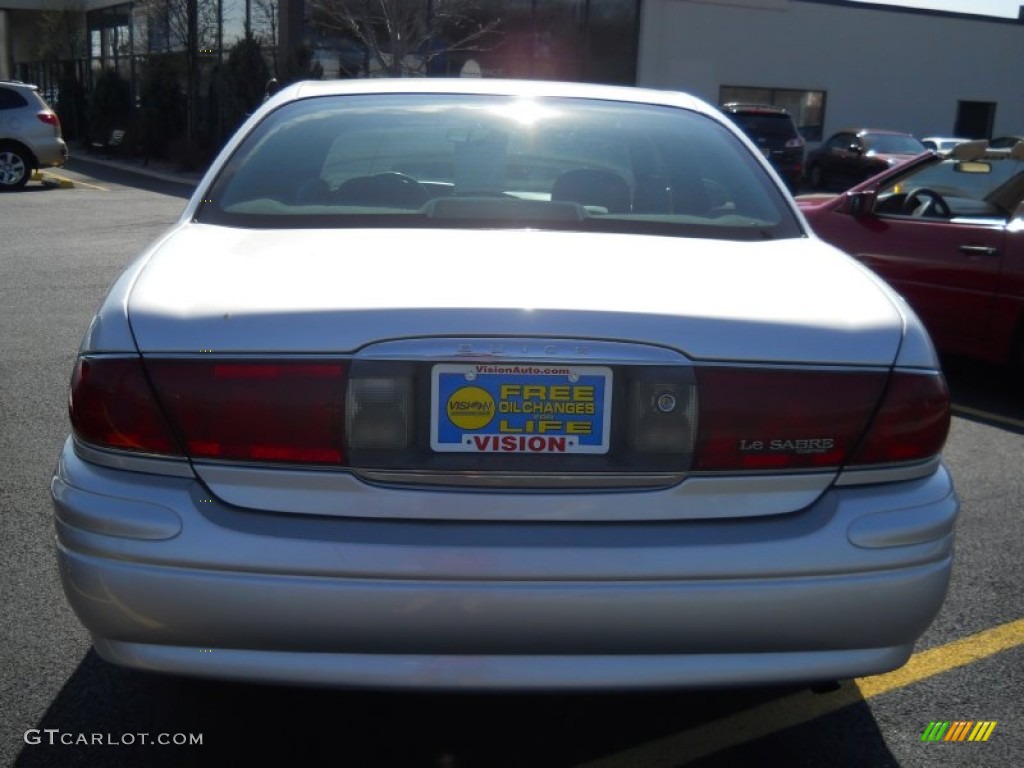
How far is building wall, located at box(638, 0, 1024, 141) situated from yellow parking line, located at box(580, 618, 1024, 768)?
85.1 feet

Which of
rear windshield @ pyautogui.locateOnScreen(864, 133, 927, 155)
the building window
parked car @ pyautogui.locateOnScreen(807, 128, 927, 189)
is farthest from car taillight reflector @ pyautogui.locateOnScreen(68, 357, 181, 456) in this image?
the building window

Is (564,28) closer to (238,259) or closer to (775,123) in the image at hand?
(775,123)

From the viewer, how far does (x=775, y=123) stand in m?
23.5

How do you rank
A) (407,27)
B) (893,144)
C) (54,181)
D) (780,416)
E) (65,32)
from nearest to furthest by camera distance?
(780,416) < (54,181) < (407,27) < (893,144) < (65,32)

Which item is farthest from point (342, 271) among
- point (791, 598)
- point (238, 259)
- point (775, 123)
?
point (775, 123)

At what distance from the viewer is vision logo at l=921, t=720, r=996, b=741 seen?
121 inches

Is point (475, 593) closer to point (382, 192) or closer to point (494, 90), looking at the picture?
point (382, 192)

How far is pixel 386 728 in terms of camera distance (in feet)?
9.91

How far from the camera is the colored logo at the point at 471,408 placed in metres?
2.34

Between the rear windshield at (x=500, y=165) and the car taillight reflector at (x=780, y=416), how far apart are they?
78cm

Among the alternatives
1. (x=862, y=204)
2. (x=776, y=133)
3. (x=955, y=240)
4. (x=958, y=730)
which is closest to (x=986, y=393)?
(x=955, y=240)

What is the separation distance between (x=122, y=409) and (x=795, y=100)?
30.7m

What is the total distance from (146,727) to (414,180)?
1.64 meters
